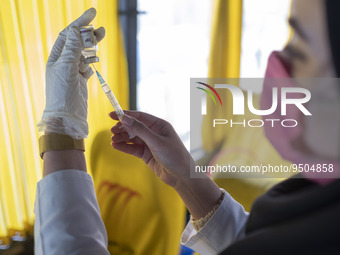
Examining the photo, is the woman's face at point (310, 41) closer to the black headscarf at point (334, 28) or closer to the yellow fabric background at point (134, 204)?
the black headscarf at point (334, 28)

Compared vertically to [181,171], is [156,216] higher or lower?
lower

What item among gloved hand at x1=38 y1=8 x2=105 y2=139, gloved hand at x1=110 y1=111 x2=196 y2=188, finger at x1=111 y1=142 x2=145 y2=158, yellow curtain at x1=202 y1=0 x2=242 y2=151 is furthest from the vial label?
yellow curtain at x1=202 y1=0 x2=242 y2=151

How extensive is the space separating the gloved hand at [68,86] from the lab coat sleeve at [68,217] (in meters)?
0.15

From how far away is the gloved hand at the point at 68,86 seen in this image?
0.86 m

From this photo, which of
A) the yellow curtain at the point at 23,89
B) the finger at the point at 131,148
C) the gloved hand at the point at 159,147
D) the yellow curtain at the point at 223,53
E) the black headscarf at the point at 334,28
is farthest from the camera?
the yellow curtain at the point at 223,53

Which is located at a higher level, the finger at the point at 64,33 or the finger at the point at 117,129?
the finger at the point at 64,33

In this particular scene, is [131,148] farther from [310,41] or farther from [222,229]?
[310,41]

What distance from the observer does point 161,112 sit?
184cm

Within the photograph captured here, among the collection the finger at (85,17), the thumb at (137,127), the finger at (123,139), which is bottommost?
the finger at (123,139)

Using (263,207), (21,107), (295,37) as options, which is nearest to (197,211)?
(263,207)

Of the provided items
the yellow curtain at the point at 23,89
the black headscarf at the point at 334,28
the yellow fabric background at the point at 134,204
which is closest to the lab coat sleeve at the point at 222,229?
the black headscarf at the point at 334,28

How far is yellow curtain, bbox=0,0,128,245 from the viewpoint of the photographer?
49.2 inches

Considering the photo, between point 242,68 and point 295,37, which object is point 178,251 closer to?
point 242,68

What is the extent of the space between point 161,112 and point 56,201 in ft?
3.89
